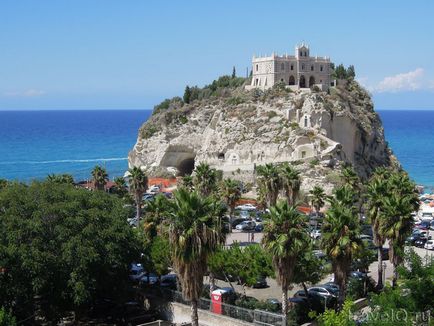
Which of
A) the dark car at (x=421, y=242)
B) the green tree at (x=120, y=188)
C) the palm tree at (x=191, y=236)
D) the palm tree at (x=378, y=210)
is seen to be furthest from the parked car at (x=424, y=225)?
the palm tree at (x=191, y=236)

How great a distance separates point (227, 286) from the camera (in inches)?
1731

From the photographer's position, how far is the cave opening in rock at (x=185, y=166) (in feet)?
343

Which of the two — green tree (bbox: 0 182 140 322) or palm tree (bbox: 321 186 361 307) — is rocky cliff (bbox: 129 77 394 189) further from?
palm tree (bbox: 321 186 361 307)

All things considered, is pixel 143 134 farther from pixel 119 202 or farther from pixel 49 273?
pixel 49 273

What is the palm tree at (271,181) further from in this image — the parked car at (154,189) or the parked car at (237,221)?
the parked car at (154,189)

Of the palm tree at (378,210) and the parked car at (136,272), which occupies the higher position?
the palm tree at (378,210)

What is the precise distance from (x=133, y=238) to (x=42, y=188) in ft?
21.3

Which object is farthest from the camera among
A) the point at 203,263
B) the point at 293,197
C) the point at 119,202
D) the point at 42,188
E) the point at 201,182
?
A: the point at 201,182

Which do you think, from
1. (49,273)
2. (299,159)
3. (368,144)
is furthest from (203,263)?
(368,144)

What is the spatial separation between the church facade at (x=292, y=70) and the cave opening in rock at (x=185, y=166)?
52.5 feet

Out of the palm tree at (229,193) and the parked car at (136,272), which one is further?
the palm tree at (229,193)

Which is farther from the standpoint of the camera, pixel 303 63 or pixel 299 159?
pixel 303 63

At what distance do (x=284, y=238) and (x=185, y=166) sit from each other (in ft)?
249

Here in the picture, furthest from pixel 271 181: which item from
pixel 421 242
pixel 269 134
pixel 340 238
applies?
pixel 269 134
